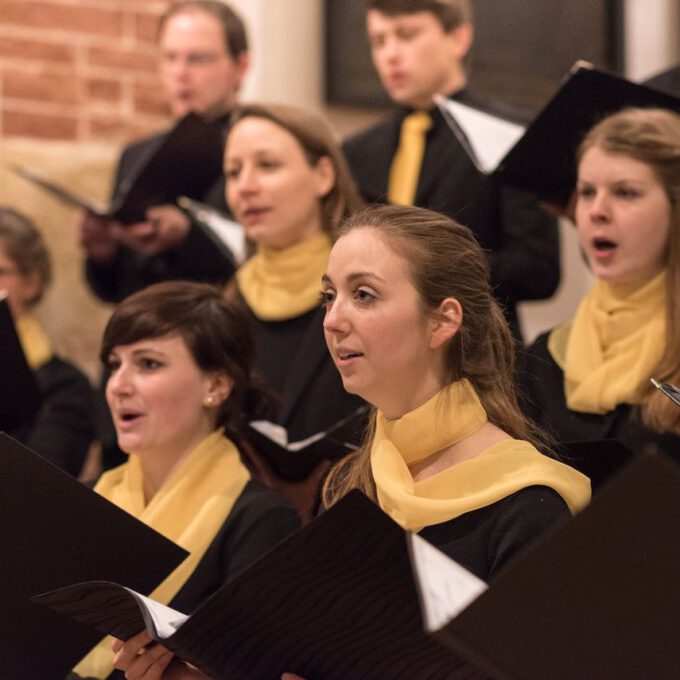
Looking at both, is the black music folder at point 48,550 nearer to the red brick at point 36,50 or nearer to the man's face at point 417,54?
the man's face at point 417,54

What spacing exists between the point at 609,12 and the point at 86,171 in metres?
1.94

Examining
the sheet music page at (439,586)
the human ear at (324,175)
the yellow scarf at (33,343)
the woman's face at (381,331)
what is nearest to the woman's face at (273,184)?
the human ear at (324,175)

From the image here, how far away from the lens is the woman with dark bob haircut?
7.84 feet

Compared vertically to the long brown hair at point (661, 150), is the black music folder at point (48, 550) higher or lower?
lower

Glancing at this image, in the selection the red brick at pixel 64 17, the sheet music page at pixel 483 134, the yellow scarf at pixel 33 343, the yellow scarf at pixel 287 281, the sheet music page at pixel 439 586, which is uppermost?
the red brick at pixel 64 17

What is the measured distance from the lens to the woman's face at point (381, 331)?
1.97 metres

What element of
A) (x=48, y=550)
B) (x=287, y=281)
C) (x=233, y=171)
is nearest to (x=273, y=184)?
(x=233, y=171)

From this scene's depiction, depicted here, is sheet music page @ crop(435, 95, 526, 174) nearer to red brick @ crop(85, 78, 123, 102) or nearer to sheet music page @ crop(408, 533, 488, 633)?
sheet music page @ crop(408, 533, 488, 633)

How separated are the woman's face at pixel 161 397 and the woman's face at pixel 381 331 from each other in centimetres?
66

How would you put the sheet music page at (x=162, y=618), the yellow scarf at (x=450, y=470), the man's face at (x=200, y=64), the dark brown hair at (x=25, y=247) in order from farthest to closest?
the dark brown hair at (x=25, y=247)
the man's face at (x=200, y=64)
the yellow scarf at (x=450, y=470)
the sheet music page at (x=162, y=618)

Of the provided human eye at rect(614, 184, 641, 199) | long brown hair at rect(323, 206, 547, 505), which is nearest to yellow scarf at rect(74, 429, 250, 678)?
long brown hair at rect(323, 206, 547, 505)

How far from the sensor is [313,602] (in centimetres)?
160

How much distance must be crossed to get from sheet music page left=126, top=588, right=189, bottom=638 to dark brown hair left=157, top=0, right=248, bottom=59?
2.23m

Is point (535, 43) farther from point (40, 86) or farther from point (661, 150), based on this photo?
point (661, 150)
